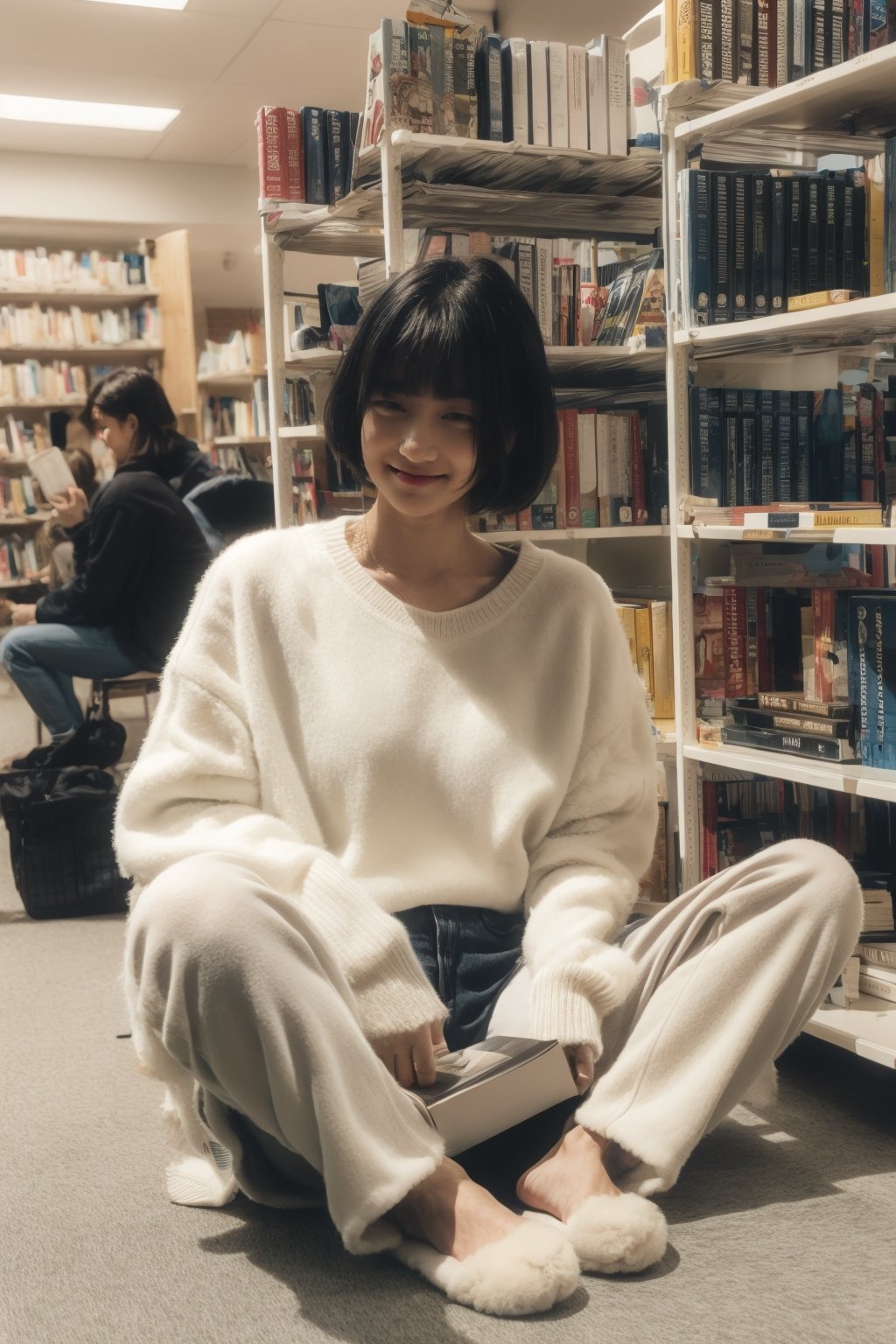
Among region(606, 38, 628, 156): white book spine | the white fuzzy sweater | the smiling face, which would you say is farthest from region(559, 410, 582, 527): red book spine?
the smiling face

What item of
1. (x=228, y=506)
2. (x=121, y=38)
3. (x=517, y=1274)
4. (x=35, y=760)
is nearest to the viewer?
(x=517, y=1274)

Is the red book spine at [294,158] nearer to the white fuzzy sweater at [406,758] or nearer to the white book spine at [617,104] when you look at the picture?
the white book spine at [617,104]

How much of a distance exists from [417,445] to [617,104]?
1399 mm

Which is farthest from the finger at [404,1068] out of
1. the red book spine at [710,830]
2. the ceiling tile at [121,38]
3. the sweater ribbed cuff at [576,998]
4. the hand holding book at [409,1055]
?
the ceiling tile at [121,38]

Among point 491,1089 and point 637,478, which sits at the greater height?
point 637,478

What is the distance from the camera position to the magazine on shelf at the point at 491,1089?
54.5 inches

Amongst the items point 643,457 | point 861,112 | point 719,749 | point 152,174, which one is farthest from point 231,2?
point 719,749

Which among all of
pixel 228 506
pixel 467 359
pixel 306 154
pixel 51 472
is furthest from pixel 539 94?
pixel 51 472

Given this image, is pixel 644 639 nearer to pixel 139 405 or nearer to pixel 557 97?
pixel 557 97

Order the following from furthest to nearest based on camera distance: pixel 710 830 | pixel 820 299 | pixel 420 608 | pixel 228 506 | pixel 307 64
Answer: pixel 307 64, pixel 228 506, pixel 710 830, pixel 820 299, pixel 420 608

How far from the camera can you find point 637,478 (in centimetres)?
269

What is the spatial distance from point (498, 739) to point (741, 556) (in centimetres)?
73

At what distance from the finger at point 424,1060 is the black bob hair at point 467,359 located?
66 cm

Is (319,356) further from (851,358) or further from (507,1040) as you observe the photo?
(507,1040)
